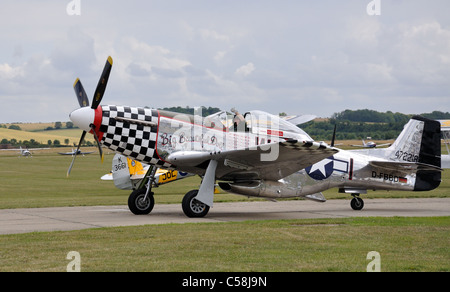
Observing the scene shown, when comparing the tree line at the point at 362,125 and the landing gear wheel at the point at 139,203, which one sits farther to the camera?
the tree line at the point at 362,125

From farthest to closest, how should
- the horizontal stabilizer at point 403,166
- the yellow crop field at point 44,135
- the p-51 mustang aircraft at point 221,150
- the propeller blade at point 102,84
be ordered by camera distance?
1. the yellow crop field at point 44,135
2. the horizontal stabilizer at point 403,166
3. the p-51 mustang aircraft at point 221,150
4. the propeller blade at point 102,84

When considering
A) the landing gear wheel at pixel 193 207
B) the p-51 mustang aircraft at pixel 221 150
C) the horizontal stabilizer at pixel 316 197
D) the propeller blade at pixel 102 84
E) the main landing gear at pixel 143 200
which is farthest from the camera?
the horizontal stabilizer at pixel 316 197

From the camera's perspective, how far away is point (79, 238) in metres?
10.1

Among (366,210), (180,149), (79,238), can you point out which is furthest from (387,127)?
(79,238)

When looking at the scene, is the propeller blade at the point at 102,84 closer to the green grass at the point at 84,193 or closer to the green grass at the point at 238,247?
the green grass at the point at 238,247

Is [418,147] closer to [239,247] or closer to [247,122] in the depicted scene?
[247,122]

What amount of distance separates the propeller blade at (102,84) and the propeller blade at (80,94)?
850 millimetres

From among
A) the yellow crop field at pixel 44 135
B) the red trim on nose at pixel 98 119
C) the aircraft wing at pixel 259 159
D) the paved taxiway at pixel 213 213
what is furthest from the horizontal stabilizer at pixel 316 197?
the yellow crop field at pixel 44 135

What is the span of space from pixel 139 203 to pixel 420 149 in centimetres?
833

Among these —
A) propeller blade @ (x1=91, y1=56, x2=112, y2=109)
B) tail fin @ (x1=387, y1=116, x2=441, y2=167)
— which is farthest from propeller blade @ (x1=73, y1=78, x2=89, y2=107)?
tail fin @ (x1=387, y1=116, x2=441, y2=167)

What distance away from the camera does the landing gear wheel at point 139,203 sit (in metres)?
15.3

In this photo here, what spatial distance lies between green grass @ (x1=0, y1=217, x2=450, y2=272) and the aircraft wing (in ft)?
5.62

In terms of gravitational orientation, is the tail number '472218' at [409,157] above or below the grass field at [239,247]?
above
